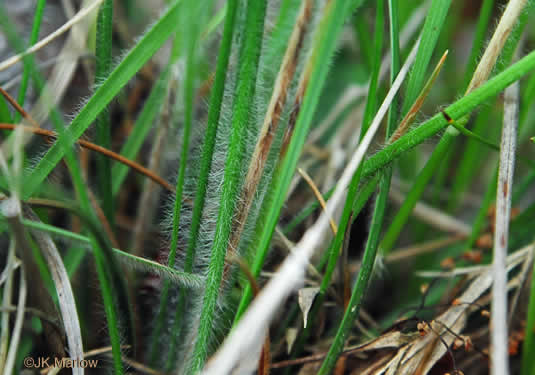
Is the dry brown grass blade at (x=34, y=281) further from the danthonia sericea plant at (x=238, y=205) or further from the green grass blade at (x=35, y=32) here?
the green grass blade at (x=35, y=32)

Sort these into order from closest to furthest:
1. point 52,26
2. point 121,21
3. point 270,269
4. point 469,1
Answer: point 270,269
point 52,26
point 121,21
point 469,1

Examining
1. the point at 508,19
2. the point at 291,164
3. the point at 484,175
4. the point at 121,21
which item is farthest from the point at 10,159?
the point at 484,175

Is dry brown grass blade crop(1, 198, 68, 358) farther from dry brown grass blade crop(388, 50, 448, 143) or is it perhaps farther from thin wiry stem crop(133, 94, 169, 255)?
dry brown grass blade crop(388, 50, 448, 143)

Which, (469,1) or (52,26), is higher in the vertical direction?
(469,1)

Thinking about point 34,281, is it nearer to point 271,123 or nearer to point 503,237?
point 271,123

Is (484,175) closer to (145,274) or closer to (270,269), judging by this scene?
(270,269)

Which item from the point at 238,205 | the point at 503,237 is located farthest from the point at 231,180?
the point at 503,237

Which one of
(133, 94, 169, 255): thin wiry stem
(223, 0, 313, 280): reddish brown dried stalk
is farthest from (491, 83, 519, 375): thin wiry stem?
(133, 94, 169, 255): thin wiry stem

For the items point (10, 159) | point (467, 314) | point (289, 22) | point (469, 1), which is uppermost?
point (469, 1)
